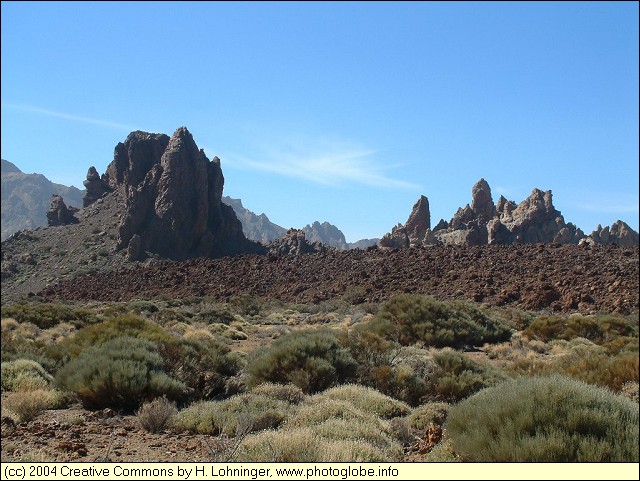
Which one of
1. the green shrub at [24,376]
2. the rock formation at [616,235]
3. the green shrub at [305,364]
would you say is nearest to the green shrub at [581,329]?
the green shrub at [305,364]

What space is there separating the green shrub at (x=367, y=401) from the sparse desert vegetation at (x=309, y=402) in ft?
0.08

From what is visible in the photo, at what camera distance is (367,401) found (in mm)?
9648

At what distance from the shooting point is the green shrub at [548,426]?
536 centimetres

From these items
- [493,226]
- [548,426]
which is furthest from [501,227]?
[548,426]

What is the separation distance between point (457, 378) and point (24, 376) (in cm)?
948

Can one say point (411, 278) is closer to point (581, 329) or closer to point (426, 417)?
point (581, 329)

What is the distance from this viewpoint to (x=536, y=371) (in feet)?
45.4

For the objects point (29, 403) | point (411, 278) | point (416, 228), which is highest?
point (416, 228)

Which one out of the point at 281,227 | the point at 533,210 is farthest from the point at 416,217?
the point at 281,227

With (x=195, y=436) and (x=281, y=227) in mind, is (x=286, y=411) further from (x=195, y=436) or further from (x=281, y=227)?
(x=281, y=227)

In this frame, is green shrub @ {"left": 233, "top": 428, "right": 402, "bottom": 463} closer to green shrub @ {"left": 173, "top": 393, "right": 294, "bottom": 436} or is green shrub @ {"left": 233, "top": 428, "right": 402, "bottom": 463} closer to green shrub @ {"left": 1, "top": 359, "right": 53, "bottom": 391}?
green shrub @ {"left": 173, "top": 393, "right": 294, "bottom": 436}

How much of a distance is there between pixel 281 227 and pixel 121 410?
173 metres

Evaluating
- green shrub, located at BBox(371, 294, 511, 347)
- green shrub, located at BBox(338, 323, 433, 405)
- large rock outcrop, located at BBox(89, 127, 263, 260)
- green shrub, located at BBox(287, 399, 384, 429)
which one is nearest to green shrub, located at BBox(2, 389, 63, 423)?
green shrub, located at BBox(287, 399, 384, 429)

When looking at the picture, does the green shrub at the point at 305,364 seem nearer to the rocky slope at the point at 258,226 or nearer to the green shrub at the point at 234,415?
the green shrub at the point at 234,415
